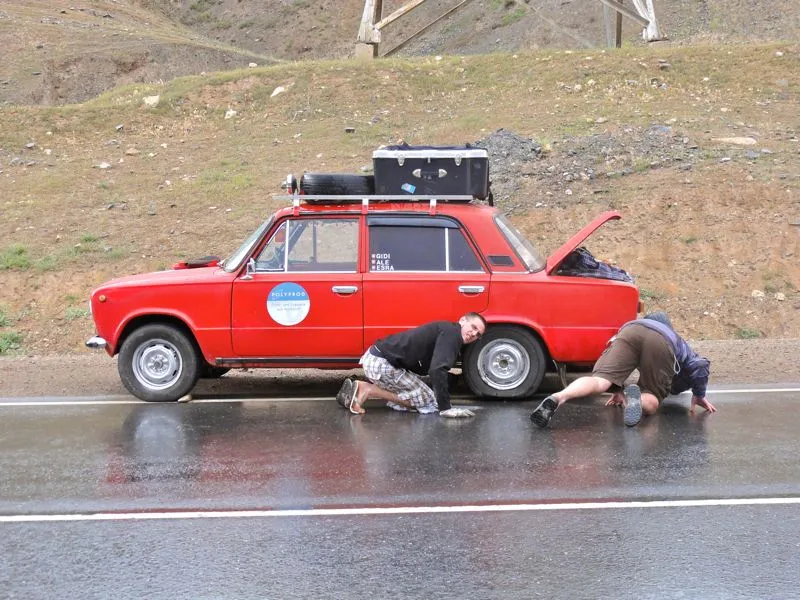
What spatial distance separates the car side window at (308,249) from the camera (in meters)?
9.10

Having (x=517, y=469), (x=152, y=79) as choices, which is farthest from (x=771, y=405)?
(x=152, y=79)

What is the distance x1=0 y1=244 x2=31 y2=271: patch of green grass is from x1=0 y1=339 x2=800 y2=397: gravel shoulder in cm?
375

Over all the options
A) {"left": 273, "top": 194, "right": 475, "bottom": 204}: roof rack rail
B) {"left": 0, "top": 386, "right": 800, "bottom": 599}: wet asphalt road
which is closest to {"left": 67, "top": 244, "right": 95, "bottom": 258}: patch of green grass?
{"left": 0, "top": 386, "right": 800, "bottom": 599}: wet asphalt road

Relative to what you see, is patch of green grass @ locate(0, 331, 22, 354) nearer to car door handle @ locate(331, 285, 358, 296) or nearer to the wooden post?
car door handle @ locate(331, 285, 358, 296)

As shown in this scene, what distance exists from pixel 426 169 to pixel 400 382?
6.92 ft

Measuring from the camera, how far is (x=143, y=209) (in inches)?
702

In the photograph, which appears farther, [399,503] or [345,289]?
[345,289]

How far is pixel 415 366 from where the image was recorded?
28.1 feet

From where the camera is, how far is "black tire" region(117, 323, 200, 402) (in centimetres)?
919

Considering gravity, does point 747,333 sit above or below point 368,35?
below

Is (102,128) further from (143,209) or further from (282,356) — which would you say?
(282,356)

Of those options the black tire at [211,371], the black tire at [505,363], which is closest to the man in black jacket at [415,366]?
the black tire at [505,363]

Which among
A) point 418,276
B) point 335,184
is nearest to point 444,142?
point 335,184

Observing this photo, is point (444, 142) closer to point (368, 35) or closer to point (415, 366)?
point (368, 35)
